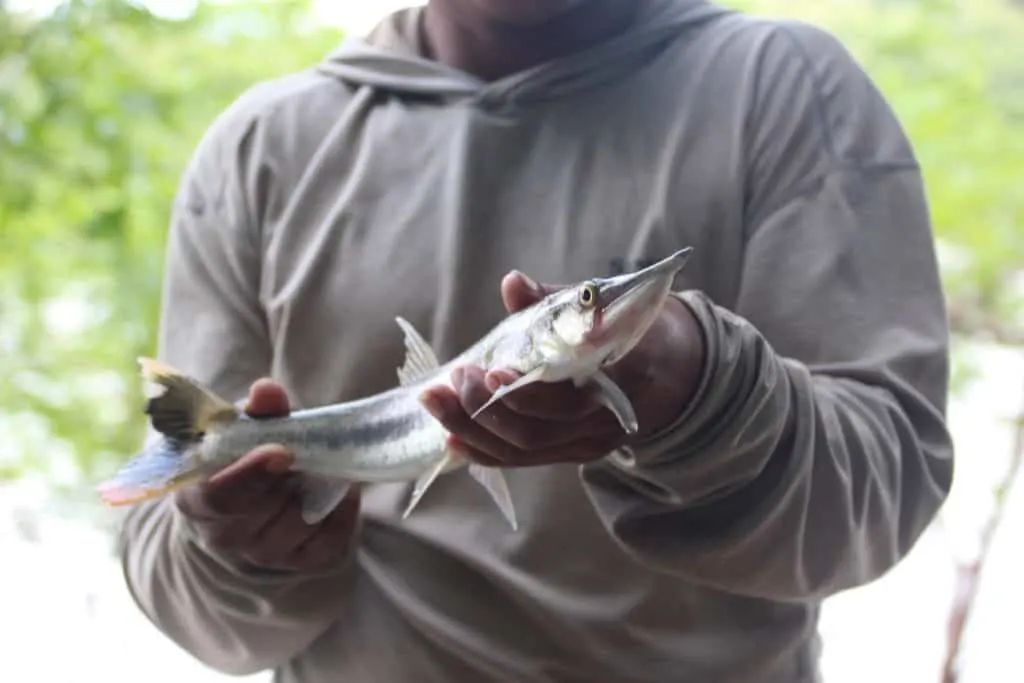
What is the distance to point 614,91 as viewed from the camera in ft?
2.91

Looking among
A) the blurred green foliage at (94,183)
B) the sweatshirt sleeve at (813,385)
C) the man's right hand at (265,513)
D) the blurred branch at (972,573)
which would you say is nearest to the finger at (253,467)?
the man's right hand at (265,513)

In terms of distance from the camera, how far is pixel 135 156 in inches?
53.2

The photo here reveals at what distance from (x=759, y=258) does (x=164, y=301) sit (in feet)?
1.61

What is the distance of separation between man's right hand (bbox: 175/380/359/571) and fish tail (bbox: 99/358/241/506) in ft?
0.06

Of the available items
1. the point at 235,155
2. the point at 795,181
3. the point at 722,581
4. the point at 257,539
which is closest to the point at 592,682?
the point at 722,581

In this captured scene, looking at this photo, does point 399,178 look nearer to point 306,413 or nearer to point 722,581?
point 306,413

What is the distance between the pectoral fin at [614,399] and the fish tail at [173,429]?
32 centimetres

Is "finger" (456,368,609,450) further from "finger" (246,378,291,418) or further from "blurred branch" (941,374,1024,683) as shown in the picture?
"blurred branch" (941,374,1024,683)

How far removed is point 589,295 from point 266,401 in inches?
12.6

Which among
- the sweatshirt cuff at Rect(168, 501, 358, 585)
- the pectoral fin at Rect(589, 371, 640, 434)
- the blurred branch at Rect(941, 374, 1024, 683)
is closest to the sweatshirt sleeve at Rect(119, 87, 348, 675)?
the sweatshirt cuff at Rect(168, 501, 358, 585)

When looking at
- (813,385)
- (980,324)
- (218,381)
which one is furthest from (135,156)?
(980,324)

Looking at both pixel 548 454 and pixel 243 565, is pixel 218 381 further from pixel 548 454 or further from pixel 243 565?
pixel 548 454

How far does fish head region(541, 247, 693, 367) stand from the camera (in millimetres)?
519

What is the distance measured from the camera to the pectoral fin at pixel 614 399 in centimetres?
54
